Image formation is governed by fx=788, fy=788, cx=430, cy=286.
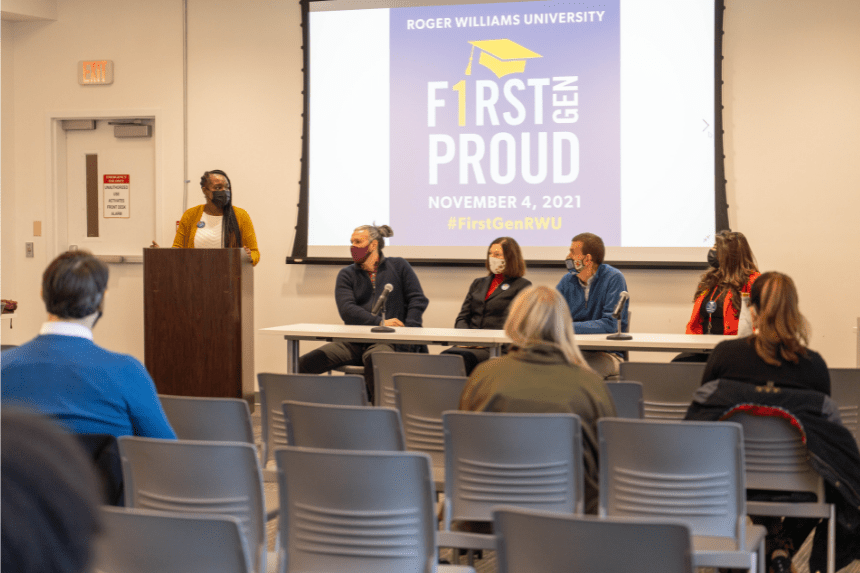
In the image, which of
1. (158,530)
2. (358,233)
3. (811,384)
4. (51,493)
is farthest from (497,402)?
(358,233)

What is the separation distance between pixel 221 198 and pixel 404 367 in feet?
9.25

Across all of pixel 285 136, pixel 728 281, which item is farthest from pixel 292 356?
pixel 728 281

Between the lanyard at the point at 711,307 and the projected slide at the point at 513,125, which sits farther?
the projected slide at the point at 513,125

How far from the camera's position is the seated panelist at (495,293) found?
5.48 metres

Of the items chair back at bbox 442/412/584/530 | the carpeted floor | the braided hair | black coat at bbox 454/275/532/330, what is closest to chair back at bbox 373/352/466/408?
the carpeted floor

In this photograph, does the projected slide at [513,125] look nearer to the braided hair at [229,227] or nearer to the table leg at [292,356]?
the braided hair at [229,227]

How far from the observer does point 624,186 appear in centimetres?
625

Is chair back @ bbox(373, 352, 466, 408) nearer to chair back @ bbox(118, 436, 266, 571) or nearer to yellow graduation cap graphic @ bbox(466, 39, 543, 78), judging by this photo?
chair back @ bbox(118, 436, 266, 571)

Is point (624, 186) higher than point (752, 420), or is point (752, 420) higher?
point (624, 186)

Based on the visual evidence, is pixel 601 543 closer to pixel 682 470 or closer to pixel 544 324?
pixel 682 470

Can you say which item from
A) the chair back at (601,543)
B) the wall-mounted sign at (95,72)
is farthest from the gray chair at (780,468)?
the wall-mounted sign at (95,72)

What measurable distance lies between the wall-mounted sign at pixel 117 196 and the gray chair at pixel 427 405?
5169 mm

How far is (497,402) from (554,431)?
31 cm

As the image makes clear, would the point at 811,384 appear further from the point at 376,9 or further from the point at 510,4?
the point at 376,9
